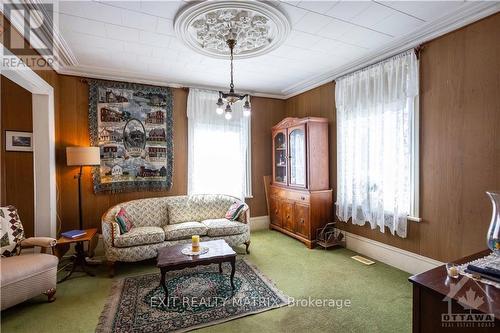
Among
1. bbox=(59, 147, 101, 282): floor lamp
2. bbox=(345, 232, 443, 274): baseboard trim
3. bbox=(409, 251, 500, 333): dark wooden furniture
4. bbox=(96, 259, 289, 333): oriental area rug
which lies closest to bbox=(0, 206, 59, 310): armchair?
bbox=(59, 147, 101, 282): floor lamp

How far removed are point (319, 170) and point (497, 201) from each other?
2586 millimetres

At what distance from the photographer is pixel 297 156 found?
4285 millimetres

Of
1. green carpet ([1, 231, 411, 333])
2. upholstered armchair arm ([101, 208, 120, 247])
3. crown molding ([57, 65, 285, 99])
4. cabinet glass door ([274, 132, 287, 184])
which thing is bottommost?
green carpet ([1, 231, 411, 333])

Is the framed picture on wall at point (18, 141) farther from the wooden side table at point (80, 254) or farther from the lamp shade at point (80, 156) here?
the wooden side table at point (80, 254)

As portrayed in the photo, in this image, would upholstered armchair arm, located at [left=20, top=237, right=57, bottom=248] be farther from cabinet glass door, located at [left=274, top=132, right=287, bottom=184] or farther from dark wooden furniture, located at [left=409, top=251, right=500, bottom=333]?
cabinet glass door, located at [left=274, top=132, right=287, bottom=184]

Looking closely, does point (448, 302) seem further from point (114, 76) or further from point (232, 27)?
point (114, 76)

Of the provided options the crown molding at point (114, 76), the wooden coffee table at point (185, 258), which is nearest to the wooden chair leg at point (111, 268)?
the wooden coffee table at point (185, 258)

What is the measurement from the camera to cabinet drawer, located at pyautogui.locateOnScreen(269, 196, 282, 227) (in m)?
4.79

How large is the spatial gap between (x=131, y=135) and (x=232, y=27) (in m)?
2.40

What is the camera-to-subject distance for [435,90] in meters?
2.78

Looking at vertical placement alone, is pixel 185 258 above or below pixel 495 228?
below

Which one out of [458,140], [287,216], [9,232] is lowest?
[287,216]

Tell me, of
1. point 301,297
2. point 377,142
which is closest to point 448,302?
point 301,297

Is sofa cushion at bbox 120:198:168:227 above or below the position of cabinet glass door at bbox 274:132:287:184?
below
